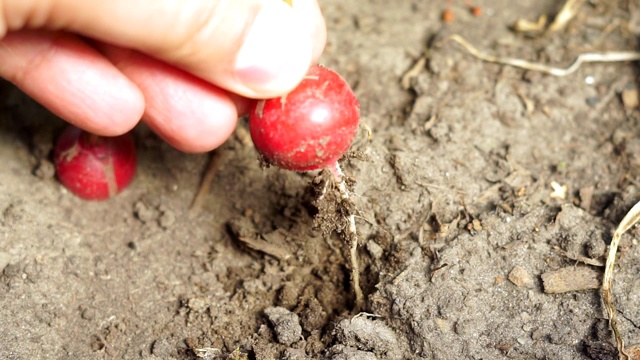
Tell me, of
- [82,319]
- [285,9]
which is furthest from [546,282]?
[82,319]

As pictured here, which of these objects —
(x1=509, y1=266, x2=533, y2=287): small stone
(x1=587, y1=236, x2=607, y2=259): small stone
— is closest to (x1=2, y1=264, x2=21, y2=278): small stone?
(x1=509, y1=266, x2=533, y2=287): small stone

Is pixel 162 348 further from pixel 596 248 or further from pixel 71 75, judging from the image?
pixel 596 248

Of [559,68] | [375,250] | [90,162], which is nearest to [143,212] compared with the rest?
[90,162]

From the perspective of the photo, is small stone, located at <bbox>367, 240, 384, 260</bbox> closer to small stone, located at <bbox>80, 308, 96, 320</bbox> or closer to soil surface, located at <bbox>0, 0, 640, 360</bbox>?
soil surface, located at <bbox>0, 0, 640, 360</bbox>

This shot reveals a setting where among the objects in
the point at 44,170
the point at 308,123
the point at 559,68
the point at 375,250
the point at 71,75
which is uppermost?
the point at 308,123

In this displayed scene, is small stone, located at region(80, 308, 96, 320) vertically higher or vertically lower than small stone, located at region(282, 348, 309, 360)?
lower

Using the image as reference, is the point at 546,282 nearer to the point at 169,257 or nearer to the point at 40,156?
the point at 169,257
